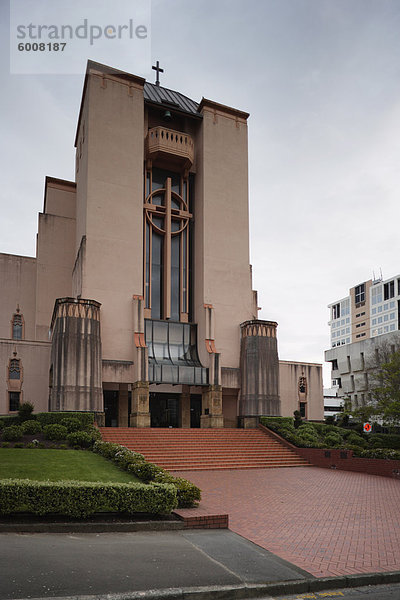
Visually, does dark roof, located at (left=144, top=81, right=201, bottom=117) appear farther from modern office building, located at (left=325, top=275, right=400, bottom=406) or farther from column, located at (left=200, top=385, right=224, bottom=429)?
modern office building, located at (left=325, top=275, right=400, bottom=406)

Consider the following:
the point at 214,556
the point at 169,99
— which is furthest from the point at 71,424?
the point at 169,99

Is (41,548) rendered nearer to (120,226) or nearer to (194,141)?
(120,226)

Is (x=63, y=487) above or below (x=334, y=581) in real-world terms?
above

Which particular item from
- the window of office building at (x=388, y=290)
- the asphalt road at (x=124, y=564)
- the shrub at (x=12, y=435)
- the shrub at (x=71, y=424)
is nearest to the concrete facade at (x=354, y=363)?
the window of office building at (x=388, y=290)

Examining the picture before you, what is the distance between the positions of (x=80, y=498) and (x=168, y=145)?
29533 mm

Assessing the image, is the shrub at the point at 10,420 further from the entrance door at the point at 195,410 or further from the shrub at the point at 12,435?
the entrance door at the point at 195,410

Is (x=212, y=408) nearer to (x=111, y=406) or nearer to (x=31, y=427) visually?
(x=111, y=406)

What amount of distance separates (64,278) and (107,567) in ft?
116

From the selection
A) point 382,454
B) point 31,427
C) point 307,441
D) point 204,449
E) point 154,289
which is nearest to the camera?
point 382,454

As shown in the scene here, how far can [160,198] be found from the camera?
37.2m

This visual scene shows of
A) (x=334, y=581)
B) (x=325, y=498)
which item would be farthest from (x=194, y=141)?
(x=334, y=581)

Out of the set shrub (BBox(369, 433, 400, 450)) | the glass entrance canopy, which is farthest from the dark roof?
shrub (BBox(369, 433, 400, 450))

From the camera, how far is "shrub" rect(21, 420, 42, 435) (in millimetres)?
23348

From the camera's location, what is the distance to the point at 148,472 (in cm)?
1466
